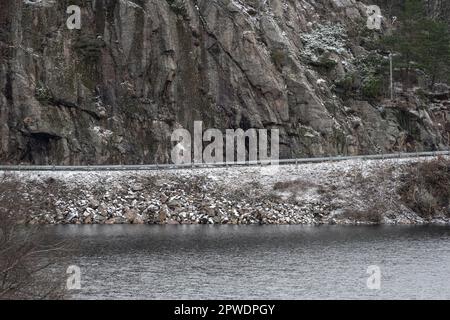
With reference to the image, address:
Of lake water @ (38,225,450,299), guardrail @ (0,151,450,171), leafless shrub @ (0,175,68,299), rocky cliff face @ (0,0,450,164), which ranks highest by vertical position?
rocky cliff face @ (0,0,450,164)

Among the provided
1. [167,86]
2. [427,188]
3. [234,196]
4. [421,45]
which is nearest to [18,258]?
[234,196]

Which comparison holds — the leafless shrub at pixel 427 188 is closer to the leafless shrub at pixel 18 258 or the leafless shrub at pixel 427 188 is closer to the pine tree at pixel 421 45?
the pine tree at pixel 421 45

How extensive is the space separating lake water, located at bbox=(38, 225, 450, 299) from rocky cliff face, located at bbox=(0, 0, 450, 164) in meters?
20.6

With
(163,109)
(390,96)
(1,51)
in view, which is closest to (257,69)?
(163,109)

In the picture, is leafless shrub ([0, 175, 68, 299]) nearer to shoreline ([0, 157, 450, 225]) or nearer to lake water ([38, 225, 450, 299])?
lake water ([38, 225, 450, 299])

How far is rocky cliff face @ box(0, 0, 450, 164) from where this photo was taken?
68.1 m

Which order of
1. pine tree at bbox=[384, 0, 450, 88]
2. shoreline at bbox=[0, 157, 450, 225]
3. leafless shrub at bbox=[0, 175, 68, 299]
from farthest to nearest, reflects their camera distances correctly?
pine tree at bbox=[384, 0, 450, 88] → shoreline at bbox=[0, 157, 450, 225] → leafless shrub at bbox=[0, 175, 68, 299]

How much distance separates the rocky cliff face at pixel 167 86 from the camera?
6806 cm

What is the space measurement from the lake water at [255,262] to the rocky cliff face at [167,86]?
20.6m

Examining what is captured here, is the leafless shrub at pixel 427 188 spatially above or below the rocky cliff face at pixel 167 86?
below

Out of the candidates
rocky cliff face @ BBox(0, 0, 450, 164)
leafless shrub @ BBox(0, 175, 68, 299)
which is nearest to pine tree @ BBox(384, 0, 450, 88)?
rocky cliff face @ BBox(0, 0, 450, 164)

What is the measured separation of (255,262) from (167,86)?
40.2 metres

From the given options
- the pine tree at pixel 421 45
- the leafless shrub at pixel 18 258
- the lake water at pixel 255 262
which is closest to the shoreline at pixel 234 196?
the lake water at pixel 255 262
